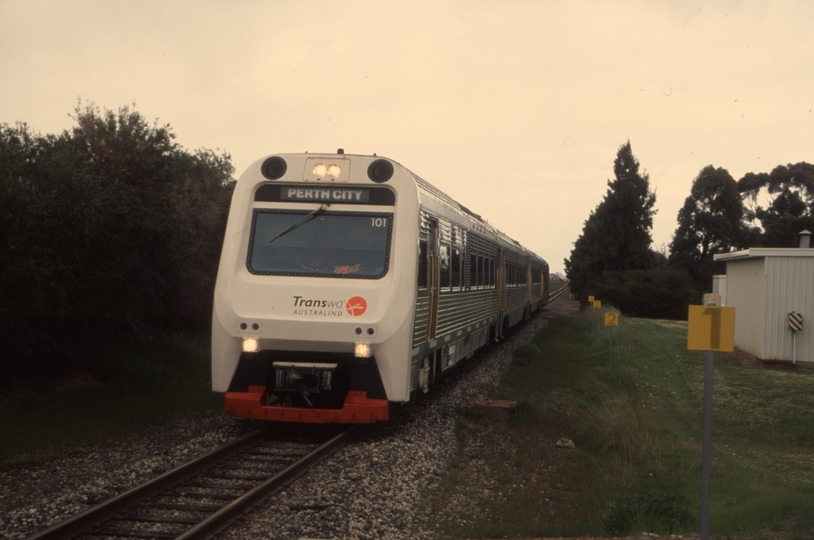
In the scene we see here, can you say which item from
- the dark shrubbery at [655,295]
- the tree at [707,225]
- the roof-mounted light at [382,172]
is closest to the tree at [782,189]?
the tree at [707,225]

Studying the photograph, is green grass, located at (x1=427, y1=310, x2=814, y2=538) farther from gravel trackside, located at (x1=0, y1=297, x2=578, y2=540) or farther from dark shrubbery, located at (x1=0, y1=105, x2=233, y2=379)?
dark shrubbery, located at (x1=0, y1=105, x2=233, y2=379)

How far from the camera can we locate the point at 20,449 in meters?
8.41

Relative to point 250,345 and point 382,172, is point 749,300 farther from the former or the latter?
point 250,345

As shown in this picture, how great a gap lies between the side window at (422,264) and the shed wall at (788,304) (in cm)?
1211

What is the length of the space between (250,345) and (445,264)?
3587 mm

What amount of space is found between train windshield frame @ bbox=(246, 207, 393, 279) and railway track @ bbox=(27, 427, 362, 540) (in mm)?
1941

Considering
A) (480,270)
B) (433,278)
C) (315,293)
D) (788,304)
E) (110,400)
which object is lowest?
(110,400)

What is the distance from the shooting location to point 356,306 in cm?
880

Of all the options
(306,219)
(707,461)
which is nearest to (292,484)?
(306,219)

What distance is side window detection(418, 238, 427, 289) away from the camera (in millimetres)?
9433

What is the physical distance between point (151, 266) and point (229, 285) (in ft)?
23.0

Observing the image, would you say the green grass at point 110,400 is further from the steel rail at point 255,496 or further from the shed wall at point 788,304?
the shed wall at point 788,304

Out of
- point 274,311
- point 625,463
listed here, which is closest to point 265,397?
point 274,311

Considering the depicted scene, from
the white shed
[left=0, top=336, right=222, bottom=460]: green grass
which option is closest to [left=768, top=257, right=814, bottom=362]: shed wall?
the white shed
